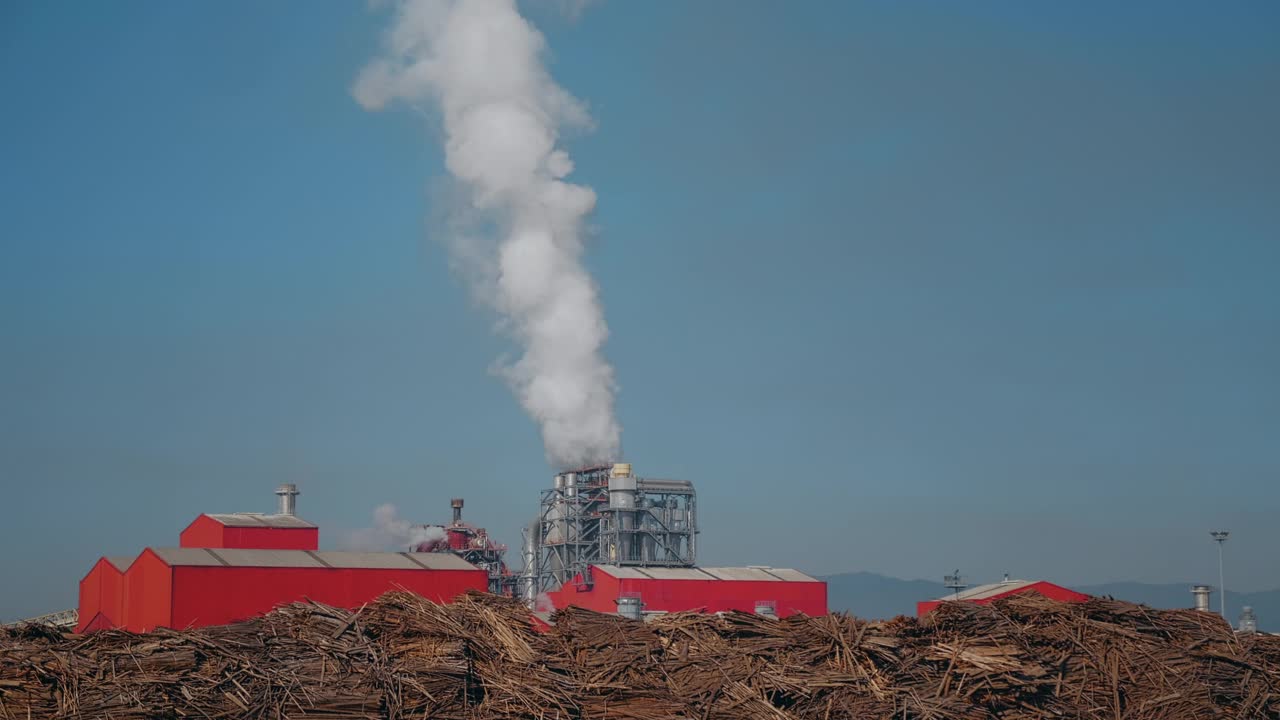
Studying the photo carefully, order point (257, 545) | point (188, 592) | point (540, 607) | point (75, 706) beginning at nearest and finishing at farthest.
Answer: point (75, 706), point (188, 592), point (257, 545), point (540, 607)

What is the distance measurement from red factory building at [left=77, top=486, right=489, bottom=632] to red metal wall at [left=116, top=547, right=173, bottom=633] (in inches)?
1.6

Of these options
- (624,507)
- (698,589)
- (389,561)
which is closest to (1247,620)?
(698,589)

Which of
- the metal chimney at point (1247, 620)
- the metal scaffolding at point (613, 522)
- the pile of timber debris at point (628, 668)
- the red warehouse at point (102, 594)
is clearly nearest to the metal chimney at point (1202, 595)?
the metal chimney at point (1247, 620)

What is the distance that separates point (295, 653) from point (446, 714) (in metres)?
3.33

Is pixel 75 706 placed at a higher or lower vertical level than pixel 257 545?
lower

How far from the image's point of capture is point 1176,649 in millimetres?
30094

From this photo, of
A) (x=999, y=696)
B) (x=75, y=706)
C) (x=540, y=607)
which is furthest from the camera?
(x=540, y=607)

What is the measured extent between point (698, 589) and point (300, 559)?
25596mm

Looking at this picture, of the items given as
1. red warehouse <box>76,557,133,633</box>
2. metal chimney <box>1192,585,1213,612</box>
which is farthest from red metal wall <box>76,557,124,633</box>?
metal chimney <box>1192,585,1213,612</box>

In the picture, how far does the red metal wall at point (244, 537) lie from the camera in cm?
6788

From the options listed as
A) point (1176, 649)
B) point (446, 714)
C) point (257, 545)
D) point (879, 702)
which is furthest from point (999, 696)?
point (257, 545)

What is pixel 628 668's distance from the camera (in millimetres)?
26125

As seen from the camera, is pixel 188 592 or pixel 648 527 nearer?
pixel 188 592

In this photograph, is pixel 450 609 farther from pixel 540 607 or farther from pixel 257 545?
pixel 540 607
